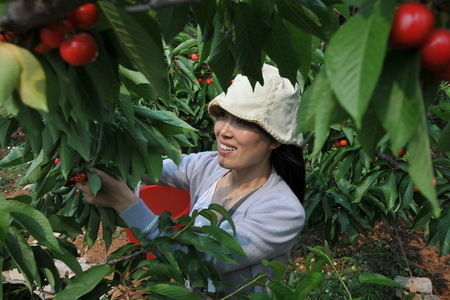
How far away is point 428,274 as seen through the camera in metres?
4.67

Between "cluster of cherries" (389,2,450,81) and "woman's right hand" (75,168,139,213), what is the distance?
4.54 feet

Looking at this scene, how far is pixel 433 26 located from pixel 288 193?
1.55 m

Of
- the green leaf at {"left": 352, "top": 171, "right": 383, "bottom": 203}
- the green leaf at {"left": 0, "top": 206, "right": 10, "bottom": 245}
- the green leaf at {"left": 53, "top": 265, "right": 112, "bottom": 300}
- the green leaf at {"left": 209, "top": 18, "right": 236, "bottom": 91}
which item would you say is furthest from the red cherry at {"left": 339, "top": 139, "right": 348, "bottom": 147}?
the green leaf at {"left": 0, "top": 206, "right": 10, "bottom": 245}

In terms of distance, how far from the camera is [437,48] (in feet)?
1.70

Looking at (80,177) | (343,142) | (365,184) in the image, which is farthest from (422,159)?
(343,142)

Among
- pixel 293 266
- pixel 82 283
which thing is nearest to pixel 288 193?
pixel 82 283

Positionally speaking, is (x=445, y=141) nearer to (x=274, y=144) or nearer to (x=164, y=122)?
(x=164, y=122)

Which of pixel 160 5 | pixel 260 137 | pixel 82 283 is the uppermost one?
pixel 160 5

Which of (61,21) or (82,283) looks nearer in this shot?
(61,21)

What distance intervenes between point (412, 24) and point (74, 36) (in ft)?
1.20

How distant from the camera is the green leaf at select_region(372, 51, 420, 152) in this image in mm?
516

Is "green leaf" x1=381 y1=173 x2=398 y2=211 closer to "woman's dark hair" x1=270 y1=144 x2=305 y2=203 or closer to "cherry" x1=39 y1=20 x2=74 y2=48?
"woman's dark hair" x1=270 y1=144 x2=305 y2=203

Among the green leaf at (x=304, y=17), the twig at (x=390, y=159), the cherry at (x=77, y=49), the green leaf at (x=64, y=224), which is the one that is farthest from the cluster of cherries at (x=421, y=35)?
the twig at (x=390, y=159)

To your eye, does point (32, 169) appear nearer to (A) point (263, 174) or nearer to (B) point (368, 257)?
(A) point (263, 174)
